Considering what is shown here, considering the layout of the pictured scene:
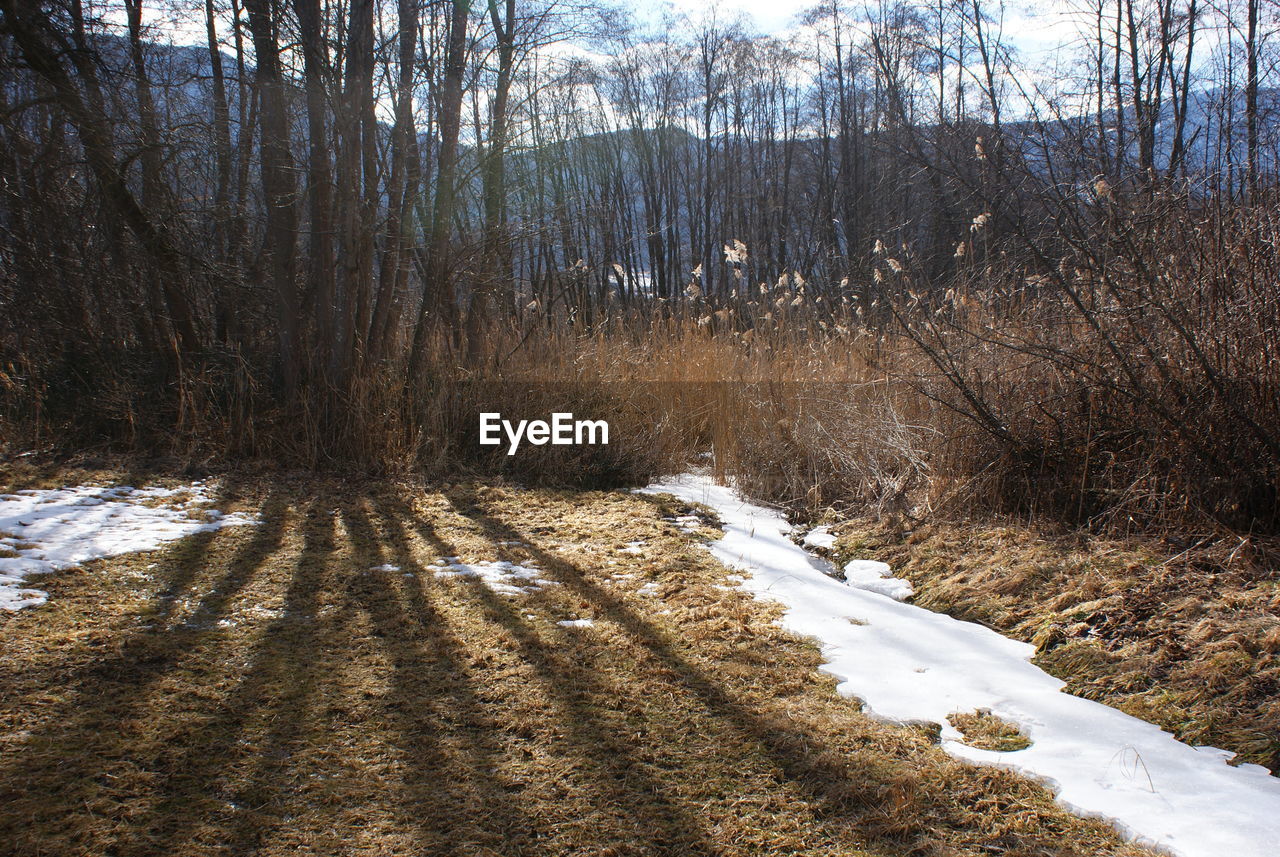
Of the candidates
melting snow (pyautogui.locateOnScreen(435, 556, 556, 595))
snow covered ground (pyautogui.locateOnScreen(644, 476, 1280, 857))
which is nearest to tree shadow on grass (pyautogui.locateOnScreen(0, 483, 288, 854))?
melting snow (pyautogui.locateOnScreen(435, 556, 556, 595))

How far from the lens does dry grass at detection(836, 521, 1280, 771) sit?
82.7 inches

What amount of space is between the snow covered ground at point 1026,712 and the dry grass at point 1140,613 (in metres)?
0.10

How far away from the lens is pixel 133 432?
197 inches

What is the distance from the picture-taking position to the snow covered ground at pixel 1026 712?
1.66m

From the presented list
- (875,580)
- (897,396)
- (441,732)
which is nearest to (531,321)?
(897,396)

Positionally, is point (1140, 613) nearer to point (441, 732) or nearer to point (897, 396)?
point (441, 732)

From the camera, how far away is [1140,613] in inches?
103

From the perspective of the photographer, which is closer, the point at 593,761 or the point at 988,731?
the point at 593,761

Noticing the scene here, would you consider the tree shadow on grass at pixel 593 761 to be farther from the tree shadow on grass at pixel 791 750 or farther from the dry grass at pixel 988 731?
the dry grass at pixel 988 731

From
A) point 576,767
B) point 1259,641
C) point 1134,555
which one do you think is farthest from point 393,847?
point 1134,555

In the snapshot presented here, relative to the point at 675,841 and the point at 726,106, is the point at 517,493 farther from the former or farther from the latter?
the point at 726,106

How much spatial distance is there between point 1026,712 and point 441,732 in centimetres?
163

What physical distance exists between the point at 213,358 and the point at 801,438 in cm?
428

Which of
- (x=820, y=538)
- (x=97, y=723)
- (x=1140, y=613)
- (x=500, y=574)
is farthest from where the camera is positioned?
(x=820, y=538)
